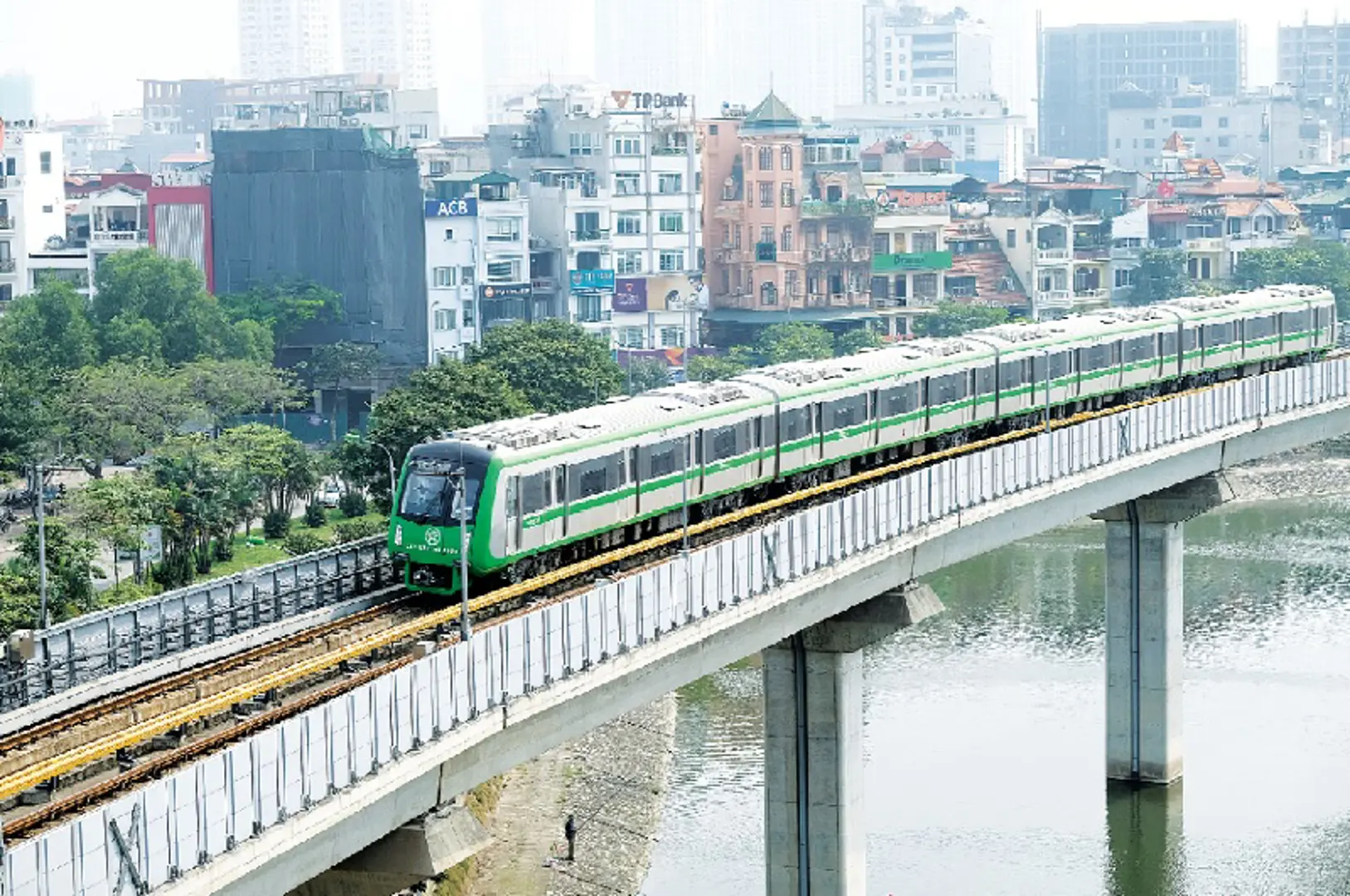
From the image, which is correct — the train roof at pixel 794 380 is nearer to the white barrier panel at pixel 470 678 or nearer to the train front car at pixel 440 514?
the train front car at pixel 440 514

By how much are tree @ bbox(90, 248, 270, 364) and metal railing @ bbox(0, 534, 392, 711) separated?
6997 cm

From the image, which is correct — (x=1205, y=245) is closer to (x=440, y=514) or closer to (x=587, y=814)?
(x=587, y=814)

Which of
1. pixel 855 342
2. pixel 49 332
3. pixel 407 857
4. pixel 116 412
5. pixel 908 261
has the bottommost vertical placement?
pixel 407 857

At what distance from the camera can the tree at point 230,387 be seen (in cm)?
10156

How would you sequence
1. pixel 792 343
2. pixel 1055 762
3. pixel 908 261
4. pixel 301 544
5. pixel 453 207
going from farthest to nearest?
1. pixel 908 261
2. pixel 792 343
3. pixel 453 207
4. pixel 301 544
5. pixel 1055 762

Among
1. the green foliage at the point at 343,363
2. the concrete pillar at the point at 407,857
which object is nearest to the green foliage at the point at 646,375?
the green foliage at the point at 343,363

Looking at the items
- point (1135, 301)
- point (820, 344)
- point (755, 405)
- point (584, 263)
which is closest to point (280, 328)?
point (584, 263)

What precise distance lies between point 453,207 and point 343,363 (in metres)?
9.04

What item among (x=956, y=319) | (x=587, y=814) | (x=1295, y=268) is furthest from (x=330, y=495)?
(x=1295, y=268)

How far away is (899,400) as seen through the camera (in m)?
56.7

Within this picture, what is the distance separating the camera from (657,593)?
3769cm

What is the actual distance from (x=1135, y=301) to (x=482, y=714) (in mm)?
124006

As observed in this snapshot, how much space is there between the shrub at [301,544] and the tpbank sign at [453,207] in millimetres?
38858

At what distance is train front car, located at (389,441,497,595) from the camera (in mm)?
41938
